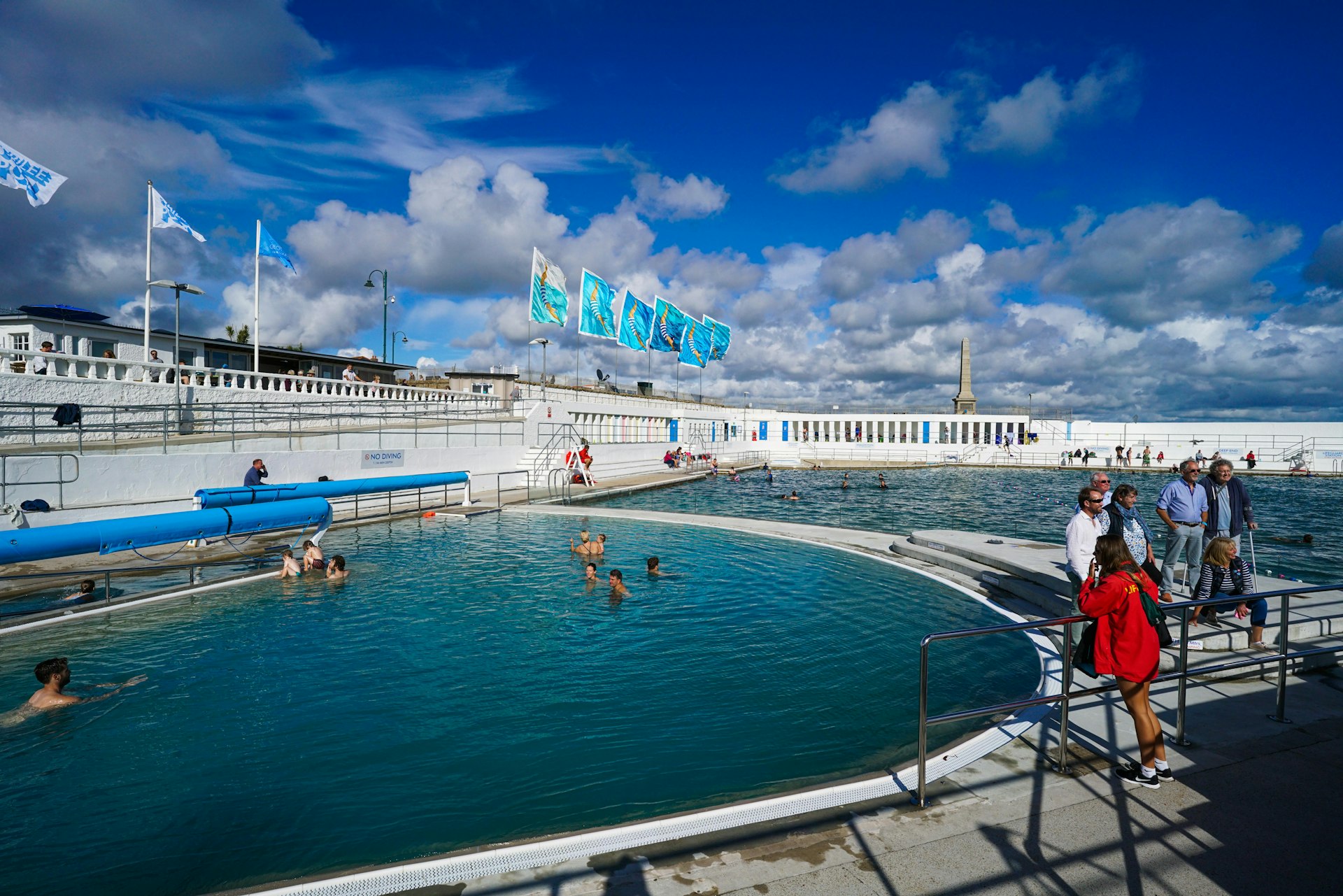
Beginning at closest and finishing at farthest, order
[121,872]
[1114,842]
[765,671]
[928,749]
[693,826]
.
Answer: [1114,842], [693,826], [121,872], [928,749], [765,671]

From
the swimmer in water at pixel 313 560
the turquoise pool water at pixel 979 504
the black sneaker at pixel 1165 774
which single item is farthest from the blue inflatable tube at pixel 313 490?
the black sneaker at pixel 1165 774

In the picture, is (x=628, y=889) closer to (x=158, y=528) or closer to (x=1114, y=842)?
(x=1114, y=842)

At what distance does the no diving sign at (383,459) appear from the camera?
78.8ft

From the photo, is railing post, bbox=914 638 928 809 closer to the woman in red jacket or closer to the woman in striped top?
the woman in red jacket

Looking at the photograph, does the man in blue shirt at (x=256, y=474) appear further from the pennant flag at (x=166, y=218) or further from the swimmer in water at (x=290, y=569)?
the pennant flag at (x=166, y=218)

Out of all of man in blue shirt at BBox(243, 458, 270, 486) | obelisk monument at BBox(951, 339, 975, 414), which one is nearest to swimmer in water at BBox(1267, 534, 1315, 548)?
man in blue shirt at BBox(243, 458, 270, 486)

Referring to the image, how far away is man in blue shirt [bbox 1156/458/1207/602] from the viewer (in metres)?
8.91

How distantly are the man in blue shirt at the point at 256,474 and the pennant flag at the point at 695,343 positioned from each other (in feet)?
147

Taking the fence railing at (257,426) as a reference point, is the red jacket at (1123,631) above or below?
below

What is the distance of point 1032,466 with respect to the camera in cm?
6419

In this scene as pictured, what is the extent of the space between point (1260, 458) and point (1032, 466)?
20043 millimetres

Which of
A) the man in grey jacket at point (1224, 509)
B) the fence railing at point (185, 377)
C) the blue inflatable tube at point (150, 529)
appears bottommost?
the blue inflatable tube at point (150, 529)

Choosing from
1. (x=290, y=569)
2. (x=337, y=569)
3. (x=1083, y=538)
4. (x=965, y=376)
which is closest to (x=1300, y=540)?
(x=1083, y=538)

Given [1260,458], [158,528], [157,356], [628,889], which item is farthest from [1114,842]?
[1260,458]
